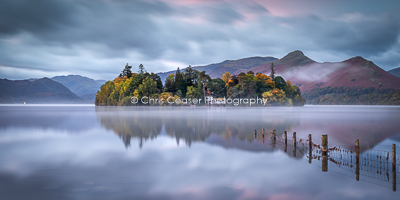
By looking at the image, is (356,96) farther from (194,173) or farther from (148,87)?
(194,173)

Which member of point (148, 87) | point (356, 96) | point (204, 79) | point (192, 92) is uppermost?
point (204, 79)

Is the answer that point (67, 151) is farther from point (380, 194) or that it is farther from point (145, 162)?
point (380, 194)

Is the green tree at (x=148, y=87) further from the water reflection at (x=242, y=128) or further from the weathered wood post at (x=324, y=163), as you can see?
the weathered wood post at (x=324, y=163)

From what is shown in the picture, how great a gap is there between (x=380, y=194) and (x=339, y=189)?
1088 millimetres

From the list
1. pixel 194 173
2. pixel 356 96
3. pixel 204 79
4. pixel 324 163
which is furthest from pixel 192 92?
pixel 356 96

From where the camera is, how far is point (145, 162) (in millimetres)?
11352

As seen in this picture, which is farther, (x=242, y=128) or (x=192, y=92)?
(x=192, y=92)

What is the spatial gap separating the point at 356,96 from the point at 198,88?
132 m

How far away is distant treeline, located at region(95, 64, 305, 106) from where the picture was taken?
311 ft

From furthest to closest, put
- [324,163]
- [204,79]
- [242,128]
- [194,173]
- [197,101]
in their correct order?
[197,101] < [204,79] < [242,128] < [324,163] < [194,173]

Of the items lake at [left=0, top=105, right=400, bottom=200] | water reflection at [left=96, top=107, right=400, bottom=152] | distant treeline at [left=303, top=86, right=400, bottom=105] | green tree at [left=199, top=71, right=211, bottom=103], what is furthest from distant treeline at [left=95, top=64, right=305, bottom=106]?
distant treeline at [left=303, top=86, right=400, bottom=105]

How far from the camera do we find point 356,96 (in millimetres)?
172250

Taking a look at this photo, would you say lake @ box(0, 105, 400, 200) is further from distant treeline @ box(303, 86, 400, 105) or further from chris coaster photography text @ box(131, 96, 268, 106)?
distant treeline @ box(303, 86, 400, 105)

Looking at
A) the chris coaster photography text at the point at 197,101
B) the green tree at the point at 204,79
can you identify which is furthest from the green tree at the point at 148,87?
the green tree at the point at 204,79
